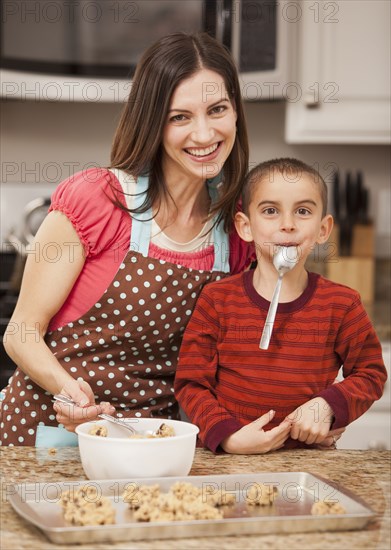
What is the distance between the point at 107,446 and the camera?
994mm

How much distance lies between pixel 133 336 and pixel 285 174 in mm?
365

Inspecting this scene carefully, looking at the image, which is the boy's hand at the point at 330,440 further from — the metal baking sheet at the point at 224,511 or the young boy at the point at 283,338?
the metal baking sheet at the point at 224,511

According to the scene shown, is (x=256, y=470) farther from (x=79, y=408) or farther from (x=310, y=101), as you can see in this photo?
(x=310, y=101)

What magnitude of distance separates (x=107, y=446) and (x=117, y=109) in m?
2.18

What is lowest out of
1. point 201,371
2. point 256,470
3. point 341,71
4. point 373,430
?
point 373,430

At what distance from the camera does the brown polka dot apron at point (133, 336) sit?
147cm

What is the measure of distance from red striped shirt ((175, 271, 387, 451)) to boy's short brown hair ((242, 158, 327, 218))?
0.16m

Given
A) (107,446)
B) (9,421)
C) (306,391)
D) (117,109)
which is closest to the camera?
(107,446)

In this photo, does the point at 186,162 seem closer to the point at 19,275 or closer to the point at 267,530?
the point at 267,530

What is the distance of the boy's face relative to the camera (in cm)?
135

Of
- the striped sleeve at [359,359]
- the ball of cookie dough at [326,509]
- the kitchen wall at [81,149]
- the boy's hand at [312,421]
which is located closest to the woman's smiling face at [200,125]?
the striped sleeve at [359,359]

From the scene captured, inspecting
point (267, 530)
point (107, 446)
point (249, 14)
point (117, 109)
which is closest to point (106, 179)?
point (107, 446)

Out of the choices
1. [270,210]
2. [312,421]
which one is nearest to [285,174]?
[270,210]

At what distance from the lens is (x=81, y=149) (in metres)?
3.04
